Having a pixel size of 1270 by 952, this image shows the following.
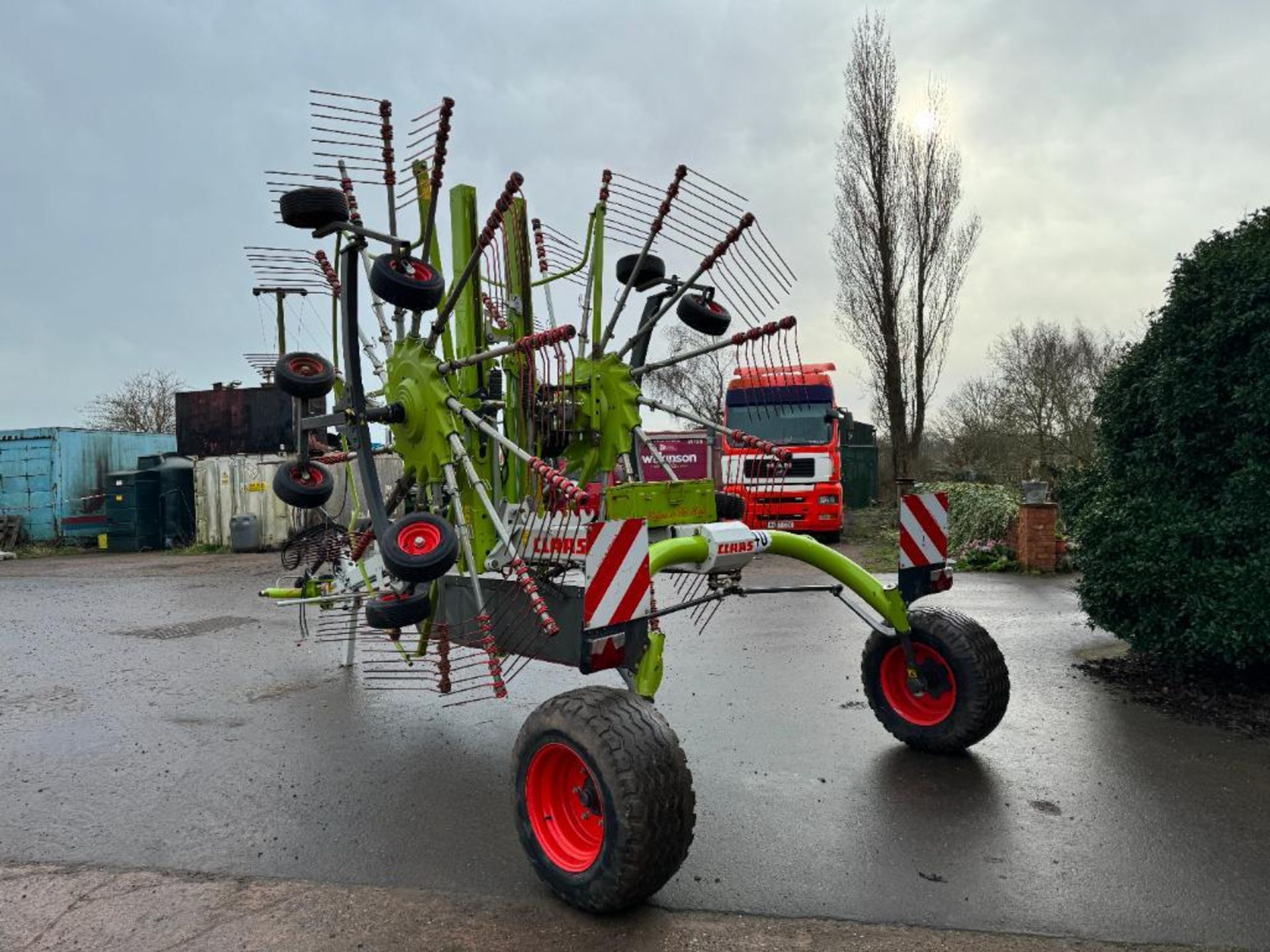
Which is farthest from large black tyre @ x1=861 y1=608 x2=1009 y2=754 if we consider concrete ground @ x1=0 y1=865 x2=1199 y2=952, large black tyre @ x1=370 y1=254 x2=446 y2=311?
large black tyre @ x1=370 y1=254 x2=446 y2=311

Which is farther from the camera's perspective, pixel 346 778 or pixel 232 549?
pixel 232 549

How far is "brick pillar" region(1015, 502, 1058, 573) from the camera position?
37.8ft

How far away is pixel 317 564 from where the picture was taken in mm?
5977

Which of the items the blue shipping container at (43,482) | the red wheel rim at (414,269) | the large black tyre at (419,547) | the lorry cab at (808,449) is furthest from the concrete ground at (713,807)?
the blue shipping container at (43,482)

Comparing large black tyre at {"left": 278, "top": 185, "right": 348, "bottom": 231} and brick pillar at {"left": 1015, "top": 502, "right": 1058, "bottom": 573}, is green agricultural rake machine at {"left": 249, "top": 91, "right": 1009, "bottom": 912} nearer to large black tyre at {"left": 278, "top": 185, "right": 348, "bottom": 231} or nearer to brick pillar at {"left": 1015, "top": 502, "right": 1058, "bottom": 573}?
large black tyre at {"left": 278, "top": 185, "right": 348, "bottom": 231}

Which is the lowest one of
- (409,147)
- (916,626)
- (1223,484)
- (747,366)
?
(916,626)

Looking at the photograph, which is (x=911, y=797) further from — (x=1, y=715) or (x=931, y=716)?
(x=1, y=715)

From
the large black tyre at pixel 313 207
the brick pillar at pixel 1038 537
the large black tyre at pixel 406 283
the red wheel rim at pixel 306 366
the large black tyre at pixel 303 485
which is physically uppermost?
the large black tyre at pixel 313 207

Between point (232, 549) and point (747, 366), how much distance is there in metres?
16.7

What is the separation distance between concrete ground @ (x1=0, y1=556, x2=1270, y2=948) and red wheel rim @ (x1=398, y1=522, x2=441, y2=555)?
1.20m

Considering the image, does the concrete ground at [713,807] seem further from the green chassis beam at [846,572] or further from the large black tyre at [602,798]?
the green chassis beam at [846,572]

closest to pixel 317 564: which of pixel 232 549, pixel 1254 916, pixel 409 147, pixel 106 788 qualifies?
pixel 106 788

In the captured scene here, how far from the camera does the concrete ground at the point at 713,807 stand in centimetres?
300

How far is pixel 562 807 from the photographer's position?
3252mm
